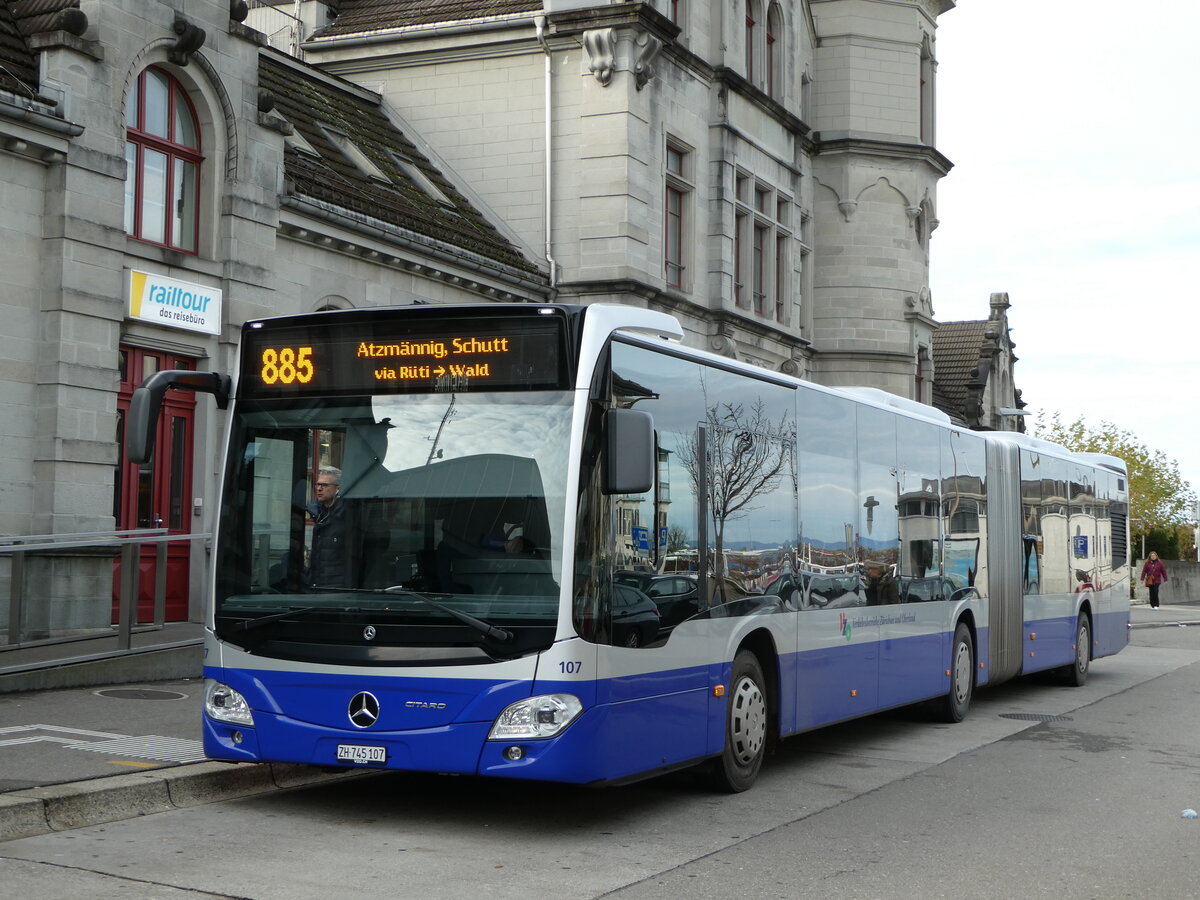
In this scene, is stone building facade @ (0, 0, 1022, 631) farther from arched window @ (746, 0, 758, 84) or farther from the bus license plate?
the bus license plate

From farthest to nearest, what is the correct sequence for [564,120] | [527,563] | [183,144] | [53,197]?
[564,120] < [183,144] < [53,197] < [527,563]

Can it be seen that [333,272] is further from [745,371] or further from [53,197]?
[745,371]

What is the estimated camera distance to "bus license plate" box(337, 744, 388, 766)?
7.95 m

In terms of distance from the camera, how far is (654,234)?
86.5ft

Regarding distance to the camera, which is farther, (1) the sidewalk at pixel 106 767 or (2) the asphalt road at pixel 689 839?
(1) the sidewalk at pixel 106 767

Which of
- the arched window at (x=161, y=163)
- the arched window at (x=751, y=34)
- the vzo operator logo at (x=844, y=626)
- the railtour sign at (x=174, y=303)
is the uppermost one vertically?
the arched window at (x=751, y=34)

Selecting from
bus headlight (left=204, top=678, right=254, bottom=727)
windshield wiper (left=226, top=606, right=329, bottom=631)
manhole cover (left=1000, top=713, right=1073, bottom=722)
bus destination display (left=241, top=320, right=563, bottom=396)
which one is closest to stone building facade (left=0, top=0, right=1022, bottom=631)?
bus headlight (left=204, top=678, right=254, bottom=727)

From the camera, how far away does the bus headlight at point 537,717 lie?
7.77 meters

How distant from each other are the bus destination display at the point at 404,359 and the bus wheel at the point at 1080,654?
13.1m

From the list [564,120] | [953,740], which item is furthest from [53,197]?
[564,120]

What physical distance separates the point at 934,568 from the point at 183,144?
943 cm

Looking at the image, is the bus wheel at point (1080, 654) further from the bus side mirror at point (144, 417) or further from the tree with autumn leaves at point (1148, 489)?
the tree with autumn leaves at point (1148, 489)

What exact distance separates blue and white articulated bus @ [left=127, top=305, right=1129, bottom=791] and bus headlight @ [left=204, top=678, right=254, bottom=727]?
15 mm

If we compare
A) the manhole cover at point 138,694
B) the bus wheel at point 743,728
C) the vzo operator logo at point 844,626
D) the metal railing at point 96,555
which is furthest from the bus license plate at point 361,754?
the metal railing at point 96,555
